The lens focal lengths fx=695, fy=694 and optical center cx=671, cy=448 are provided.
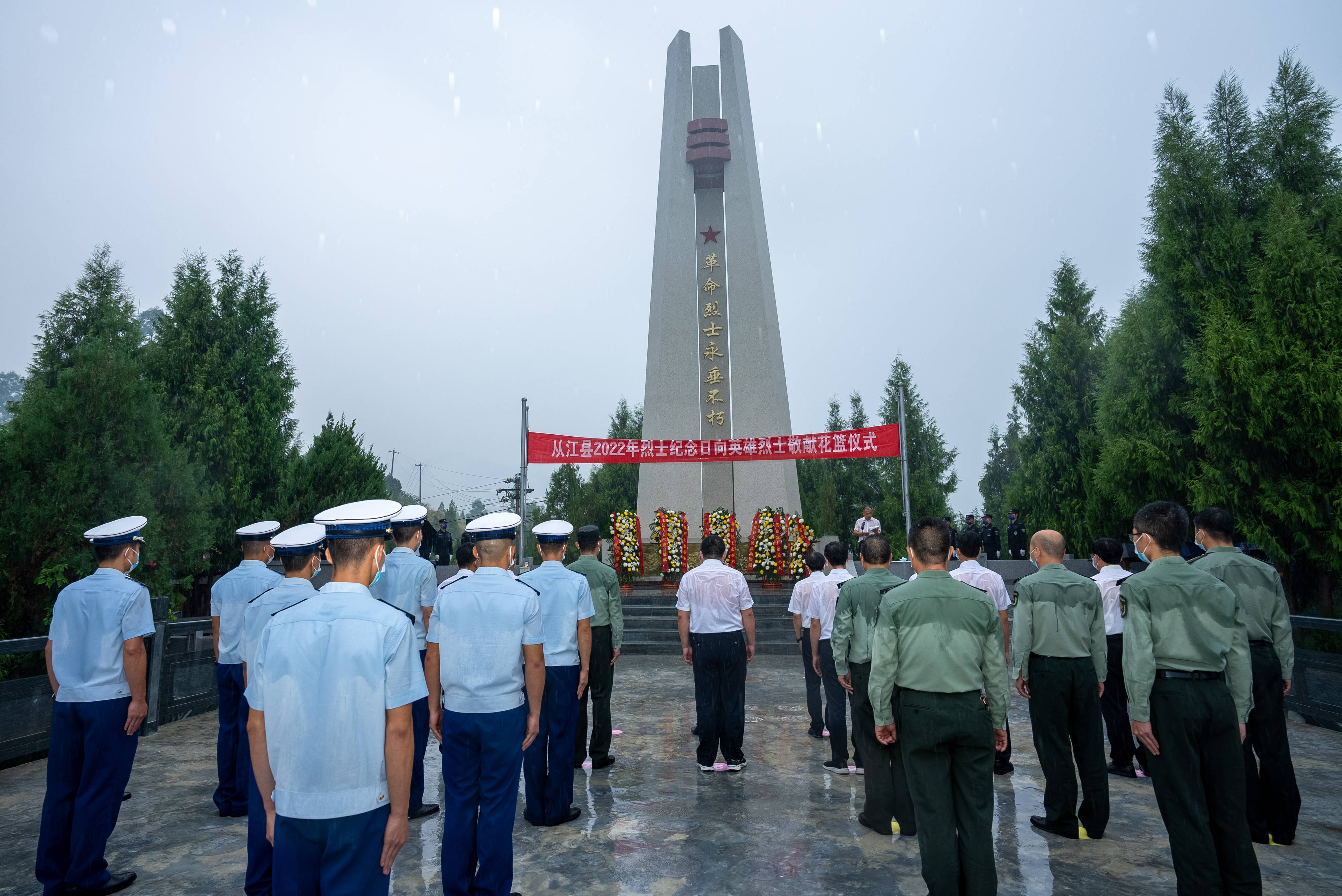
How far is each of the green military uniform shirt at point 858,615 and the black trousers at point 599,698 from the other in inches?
77.5

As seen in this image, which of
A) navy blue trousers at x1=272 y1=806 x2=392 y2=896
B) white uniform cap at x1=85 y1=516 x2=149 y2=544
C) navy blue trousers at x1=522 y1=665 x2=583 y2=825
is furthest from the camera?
navy blue trousers at x1=522 y1=665 x2=583 y2=825

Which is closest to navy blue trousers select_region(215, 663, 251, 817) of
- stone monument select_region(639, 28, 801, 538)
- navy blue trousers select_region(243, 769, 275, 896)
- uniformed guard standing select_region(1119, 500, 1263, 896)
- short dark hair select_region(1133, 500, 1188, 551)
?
navy blue trousers select_region(243, 769, 275, 896)

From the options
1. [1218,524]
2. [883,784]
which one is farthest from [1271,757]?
[883,784]

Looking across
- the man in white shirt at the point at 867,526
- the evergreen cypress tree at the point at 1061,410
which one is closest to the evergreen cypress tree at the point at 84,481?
the man in white shirt at the point at 867,526

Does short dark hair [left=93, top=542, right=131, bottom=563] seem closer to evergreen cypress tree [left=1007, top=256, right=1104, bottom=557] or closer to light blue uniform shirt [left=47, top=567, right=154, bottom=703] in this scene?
light blue uniform shirt [left=47, top=567, right=154, bottom=703]

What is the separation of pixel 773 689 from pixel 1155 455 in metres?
6.88

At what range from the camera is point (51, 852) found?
137 inches

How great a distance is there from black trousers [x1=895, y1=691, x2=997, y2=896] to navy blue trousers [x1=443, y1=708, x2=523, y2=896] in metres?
1.84

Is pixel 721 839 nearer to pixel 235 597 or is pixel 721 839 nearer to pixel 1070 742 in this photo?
pixel 1070 742

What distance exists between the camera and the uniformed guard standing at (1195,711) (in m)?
3.12

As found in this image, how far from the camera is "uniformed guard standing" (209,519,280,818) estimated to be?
4.64 meters

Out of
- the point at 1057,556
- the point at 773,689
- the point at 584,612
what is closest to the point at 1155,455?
the point at 773,689

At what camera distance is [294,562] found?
12.5ft

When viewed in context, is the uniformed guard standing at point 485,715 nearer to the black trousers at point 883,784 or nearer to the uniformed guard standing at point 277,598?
the uniformed guard standing at point 277,598
